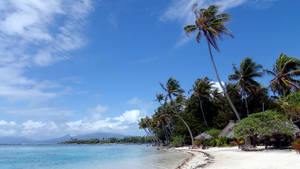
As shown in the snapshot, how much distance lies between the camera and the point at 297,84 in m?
23.9

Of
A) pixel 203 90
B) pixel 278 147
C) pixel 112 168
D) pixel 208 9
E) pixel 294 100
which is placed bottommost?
pixel 112 168

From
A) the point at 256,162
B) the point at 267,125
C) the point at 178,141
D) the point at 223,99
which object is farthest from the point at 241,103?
the point at 256,162

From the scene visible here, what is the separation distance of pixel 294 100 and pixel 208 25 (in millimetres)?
10392

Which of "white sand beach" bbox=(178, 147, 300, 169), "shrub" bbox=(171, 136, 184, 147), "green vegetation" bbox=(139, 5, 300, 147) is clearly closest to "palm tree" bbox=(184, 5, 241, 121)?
"green vegetation" bbox=(139, 5, 300, 147)

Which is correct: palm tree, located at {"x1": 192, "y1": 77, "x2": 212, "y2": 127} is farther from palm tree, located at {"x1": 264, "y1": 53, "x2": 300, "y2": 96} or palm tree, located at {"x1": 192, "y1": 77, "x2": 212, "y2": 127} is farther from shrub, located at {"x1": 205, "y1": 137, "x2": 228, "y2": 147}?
palm tree, located at {"x1": 264, "y1": 53, "x2": 300, "y2": 96}

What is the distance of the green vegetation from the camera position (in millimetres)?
15812

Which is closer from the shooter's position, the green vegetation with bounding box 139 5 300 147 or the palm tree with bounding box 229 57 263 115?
the green vegetation with bounding box 139 5 300 147

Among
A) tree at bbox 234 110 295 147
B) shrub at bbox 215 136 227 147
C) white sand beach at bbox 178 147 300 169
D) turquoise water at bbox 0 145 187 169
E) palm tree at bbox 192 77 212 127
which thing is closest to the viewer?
white sand beach at bbox 178 147 300 169

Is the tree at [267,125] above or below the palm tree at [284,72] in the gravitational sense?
below

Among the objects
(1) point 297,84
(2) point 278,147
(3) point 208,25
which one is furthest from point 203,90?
(2) point 278,147

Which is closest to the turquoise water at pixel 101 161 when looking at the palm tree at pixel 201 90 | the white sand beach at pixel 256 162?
the white sand beach at pixel 256 162

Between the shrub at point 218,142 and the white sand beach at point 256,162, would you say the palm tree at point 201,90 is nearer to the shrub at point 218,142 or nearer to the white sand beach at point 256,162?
the shrub at point 218,142

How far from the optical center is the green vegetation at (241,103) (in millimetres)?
15812

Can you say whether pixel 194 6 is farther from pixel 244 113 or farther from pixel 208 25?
pixel 244 113
